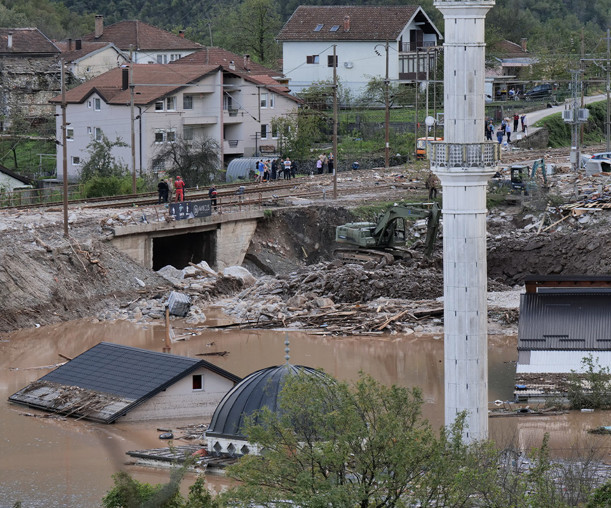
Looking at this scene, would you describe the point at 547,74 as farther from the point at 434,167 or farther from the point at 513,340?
the point at 434,167

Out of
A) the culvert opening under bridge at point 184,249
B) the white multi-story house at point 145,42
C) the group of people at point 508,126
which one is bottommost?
the culvert opening under bridge at point 184,249

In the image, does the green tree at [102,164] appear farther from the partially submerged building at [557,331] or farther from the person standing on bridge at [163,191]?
the partially submerged building at [557,331]

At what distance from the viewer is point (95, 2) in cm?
12938

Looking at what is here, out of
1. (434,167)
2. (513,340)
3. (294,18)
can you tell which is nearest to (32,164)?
(294,18)

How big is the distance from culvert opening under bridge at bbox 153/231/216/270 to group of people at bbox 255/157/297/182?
30.4 ft

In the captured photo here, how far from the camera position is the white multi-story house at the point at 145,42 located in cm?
9594

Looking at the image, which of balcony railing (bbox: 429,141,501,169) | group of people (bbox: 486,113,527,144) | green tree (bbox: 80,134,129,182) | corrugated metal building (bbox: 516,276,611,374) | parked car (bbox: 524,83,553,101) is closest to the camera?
balcony railing (bbox: 429,141,501,169)

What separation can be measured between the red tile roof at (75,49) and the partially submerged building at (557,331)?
55745 mm

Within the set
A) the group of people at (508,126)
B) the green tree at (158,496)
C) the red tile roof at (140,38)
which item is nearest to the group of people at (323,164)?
the group of people at (508,126)

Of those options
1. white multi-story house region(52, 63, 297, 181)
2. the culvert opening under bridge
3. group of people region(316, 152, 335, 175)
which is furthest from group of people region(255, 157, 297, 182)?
the culvert opening under bridge

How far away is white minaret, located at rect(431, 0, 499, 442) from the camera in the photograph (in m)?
28.1

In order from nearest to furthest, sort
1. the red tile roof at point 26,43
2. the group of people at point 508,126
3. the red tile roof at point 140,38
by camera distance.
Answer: the group of people at point 508,126
the red tile roof at point 26,43
the red tile roof at point 140,38

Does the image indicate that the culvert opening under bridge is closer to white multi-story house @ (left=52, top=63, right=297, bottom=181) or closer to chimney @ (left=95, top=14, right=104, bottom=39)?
white multi-story house @ (left=52, top=63, right=297, bottom=181)

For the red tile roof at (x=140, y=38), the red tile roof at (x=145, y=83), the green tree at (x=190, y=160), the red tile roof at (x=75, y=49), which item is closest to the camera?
the green tree at (x=190, y=160)
